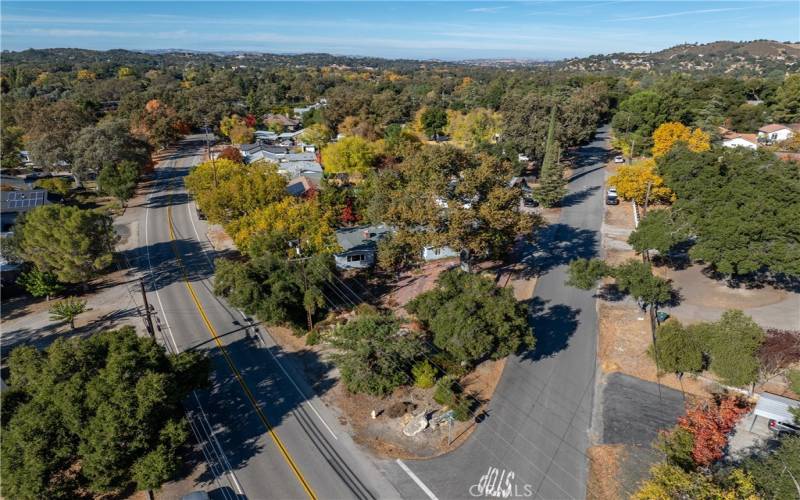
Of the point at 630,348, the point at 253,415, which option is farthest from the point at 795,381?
the point at 253,415

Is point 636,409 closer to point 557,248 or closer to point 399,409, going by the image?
point 399,409

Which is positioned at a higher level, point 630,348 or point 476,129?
point 476,129

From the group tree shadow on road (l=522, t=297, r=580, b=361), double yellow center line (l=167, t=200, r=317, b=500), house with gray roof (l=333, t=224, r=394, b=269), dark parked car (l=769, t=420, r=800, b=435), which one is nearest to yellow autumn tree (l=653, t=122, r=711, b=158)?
tree shadow on road (l=522, t=297, r=580, b=361)

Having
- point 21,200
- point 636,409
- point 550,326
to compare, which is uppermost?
point 21,200

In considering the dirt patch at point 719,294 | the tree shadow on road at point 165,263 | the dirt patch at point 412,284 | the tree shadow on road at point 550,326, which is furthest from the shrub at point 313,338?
the dirt patch at point 719,294

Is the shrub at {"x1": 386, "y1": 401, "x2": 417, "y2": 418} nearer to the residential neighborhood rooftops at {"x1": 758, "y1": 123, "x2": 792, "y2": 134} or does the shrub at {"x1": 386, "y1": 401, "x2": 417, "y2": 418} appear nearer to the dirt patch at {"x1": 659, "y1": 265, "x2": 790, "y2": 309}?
the dirt patch at {"x1": 659, "y1": 265, "x2": 790, "y2": 309}

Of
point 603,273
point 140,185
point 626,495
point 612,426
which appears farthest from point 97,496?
point 140,185

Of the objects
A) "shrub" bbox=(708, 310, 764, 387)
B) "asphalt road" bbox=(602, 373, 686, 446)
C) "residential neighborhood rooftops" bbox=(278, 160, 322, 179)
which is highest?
"residential neighborhood rooftops" bbox=(278, 160, 322, 179)

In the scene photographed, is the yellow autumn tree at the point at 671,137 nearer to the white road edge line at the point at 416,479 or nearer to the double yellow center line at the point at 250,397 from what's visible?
the white road edge line at the point at 416,479
